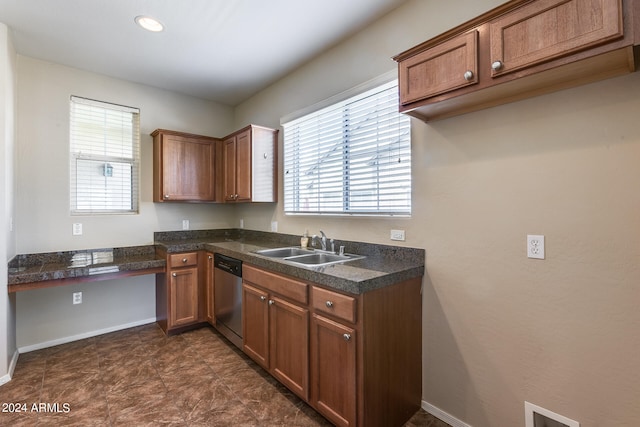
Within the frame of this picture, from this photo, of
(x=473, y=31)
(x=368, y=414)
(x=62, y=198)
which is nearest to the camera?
(x=473, y=31)

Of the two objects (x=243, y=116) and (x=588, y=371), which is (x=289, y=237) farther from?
(x=588, y=371)

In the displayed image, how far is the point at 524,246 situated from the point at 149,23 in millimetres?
3018

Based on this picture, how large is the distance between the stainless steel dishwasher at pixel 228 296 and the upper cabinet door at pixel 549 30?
2326mm

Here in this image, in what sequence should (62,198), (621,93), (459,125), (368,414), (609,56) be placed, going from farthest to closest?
(62,198)
(459,125)
(368,414)
(621,93)
(609,56)

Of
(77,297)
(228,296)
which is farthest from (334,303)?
(77,297)

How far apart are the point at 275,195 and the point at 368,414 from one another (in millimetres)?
2317

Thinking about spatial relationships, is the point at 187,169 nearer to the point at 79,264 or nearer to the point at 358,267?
the point at 79,264

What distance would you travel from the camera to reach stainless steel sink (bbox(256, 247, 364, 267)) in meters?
2.45

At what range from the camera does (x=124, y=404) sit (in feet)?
6.73

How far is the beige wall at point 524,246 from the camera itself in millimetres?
1318

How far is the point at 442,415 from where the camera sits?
192 cm

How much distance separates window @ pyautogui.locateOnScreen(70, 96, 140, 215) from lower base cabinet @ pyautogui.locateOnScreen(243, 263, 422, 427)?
235 cm

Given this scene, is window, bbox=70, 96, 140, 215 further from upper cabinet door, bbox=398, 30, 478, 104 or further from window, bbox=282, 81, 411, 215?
upper cabinet door, bbox=398, 30, 478, 104

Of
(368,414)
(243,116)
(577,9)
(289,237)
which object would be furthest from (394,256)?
(243,116)
